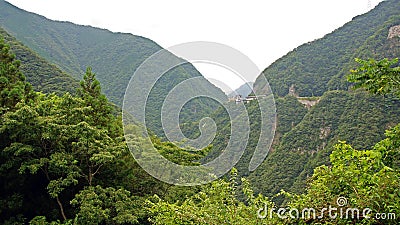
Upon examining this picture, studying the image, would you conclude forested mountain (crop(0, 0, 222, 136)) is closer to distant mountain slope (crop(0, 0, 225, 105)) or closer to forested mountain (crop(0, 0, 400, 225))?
distant mountain slope (crop(0, 0, 225, 105))

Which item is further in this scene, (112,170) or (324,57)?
(324,57)

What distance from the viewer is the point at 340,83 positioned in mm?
45000

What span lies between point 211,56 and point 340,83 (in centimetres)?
4369

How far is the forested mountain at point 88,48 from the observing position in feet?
154

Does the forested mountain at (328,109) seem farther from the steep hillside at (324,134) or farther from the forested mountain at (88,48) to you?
the forested mountain at (88,48)

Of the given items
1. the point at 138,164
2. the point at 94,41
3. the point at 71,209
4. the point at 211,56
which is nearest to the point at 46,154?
the point at 71,209

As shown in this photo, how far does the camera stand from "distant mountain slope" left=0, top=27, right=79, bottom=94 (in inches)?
878

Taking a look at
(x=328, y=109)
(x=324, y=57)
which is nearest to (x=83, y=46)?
(x=324, y=57)

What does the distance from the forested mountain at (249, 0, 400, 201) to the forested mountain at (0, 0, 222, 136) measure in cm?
1133

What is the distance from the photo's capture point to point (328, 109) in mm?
36438

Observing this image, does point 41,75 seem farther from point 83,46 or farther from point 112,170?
point 83,46

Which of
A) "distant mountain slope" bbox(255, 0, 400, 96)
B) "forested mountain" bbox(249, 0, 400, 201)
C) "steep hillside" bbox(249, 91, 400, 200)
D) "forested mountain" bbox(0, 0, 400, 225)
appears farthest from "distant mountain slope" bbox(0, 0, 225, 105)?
"forested mountain" bbox(0, 0, 400, 225)

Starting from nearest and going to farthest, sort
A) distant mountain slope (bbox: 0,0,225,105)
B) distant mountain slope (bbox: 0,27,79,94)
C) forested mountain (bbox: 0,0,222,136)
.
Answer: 1. distant mountain slope (bbox: 0,27,79,94)
2. forested mountain (bbox: 0,0,222,136)
3. distant mountain slope (bbox: 0,0,225,105)

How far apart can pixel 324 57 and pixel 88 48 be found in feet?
153
